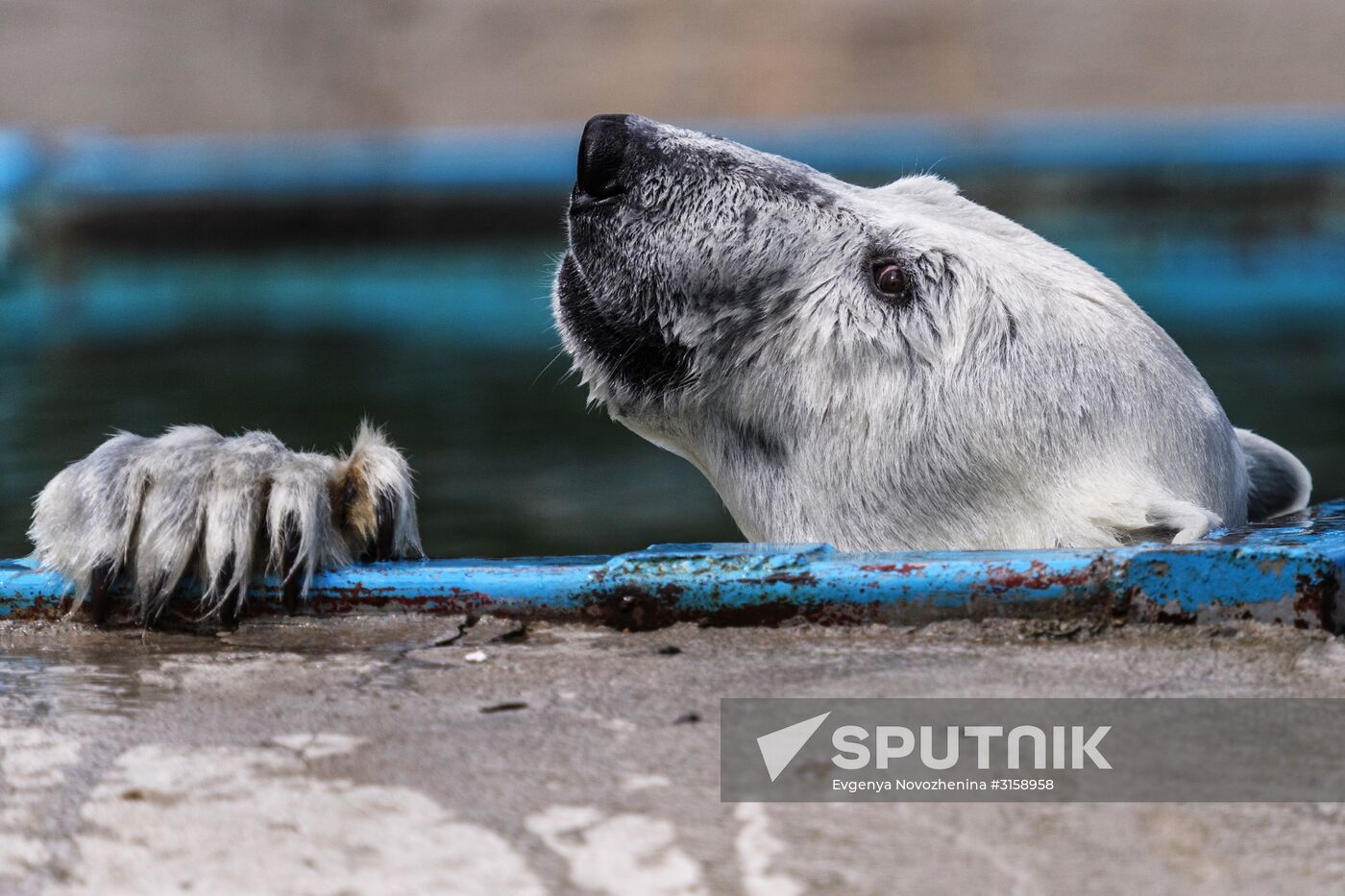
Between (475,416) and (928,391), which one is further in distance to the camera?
(475,416)

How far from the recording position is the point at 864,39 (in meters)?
11.9

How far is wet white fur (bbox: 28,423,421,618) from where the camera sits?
5.37 feet

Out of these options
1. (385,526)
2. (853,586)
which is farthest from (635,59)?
(853,586)

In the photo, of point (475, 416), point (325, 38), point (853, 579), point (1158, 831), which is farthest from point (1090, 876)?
point (325, 38)

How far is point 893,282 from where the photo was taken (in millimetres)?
1991

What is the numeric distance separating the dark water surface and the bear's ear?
6.99 ft

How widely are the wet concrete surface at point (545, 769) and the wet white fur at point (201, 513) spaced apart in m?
0.08

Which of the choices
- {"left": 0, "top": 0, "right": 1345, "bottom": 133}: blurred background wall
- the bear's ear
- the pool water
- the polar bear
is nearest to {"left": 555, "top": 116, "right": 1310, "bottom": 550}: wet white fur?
the polar bear

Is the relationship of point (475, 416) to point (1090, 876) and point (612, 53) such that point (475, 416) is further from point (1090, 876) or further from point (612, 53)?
point (612, 53)

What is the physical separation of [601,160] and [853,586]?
76cm

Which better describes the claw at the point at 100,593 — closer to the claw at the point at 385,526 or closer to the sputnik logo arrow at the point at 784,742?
the claw at the point at 385,526

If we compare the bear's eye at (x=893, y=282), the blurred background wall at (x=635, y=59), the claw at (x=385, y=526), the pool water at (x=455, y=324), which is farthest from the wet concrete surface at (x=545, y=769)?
the blurred background wall at (x=635, y=59)

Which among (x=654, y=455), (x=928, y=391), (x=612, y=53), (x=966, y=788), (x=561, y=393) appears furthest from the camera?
(x=612, y=53)

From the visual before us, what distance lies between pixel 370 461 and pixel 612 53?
10.5m
